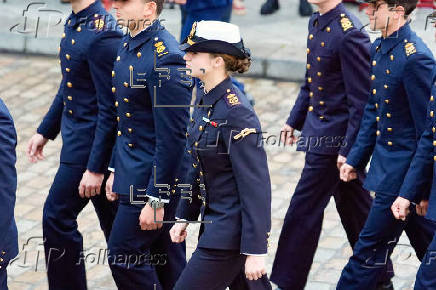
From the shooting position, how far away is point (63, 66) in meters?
Result: 6.09

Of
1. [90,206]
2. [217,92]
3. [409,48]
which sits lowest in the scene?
[90,206]

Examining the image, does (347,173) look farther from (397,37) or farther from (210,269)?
(210,269)

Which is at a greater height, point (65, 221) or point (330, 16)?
point (330, 16)

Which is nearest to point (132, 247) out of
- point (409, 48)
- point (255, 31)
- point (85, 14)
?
point (85, 14)

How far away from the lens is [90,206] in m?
7.86

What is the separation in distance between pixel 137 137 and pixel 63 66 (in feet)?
2.42

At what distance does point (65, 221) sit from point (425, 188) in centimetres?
193

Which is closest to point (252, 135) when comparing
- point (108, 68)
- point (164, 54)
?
point (164, 54)

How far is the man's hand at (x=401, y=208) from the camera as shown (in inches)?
215

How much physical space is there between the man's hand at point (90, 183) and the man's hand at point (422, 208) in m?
1.64

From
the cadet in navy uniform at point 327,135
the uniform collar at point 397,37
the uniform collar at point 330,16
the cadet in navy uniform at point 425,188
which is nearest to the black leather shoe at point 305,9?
the cadet in navy uniform at point 327,135

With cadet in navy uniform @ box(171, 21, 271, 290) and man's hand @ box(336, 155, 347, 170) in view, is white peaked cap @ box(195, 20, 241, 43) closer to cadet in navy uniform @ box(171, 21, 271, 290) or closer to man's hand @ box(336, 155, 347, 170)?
cadet in navy uniform @ box(171, 21, 271, 290)

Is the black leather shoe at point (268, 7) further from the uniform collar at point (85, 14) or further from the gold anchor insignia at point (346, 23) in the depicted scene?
the uniform collar at point (85, 14)

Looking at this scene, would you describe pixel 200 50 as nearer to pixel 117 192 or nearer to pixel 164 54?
pixel 164 54
